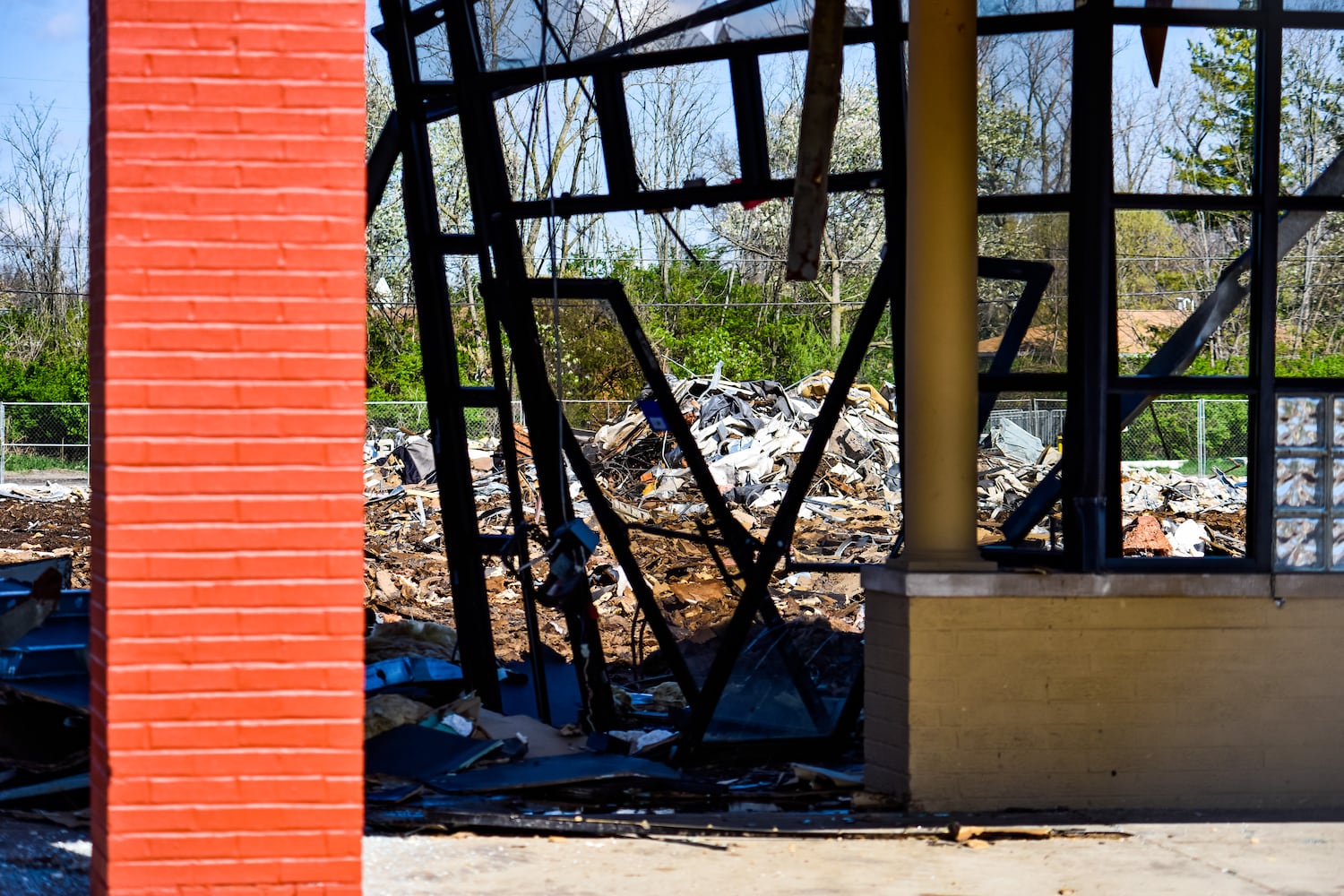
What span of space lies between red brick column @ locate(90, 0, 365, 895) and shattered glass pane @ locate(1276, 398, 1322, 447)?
4.76 m

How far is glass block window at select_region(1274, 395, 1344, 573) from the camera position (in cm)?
621

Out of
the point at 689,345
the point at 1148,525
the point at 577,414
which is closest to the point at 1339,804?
the point at 577,414

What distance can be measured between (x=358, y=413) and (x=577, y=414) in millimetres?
7065

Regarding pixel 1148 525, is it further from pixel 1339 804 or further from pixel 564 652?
pixel 1339 804

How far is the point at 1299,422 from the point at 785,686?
129 inches

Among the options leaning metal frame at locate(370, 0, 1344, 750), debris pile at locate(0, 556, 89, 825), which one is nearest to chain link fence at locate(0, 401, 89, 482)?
debris pile at locate(0, 556, 89, 825)

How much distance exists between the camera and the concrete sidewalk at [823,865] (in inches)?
183

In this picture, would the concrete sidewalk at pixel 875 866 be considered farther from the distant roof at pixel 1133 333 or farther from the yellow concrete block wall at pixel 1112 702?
the distant roof at pixel 1133 333

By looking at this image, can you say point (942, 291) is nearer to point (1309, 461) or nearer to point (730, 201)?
point (730, 201)

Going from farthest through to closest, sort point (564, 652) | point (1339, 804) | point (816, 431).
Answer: point (564, 652) < point (816, 431) < point (1339, 804)

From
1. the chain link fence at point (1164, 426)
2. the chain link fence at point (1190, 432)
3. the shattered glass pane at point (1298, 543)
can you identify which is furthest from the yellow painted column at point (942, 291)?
the shattered glass pane at point (1298, 543)

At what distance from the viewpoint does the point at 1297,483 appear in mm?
6234

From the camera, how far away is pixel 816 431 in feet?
25.6

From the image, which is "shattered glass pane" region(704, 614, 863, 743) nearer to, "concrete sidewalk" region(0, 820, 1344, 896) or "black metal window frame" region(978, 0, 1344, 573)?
"black metal window frame" region(978, 0, 1344, 573)
